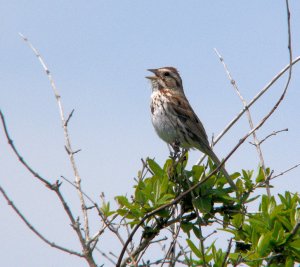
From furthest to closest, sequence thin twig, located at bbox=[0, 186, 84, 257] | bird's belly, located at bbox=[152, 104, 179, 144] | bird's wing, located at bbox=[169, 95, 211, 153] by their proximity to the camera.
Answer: bird's wing, located at bbox=[169, 95, 211, 153]
bird's belly, located at bbox=[152, 104, 179, 144]
thin twig, located at bbox=[0, 186, 84, 257]

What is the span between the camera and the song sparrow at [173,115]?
9.27 m

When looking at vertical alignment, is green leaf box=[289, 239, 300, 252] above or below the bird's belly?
below

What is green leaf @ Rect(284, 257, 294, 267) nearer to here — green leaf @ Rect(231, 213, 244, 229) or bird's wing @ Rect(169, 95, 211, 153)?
green leaf @ Rect(231, 213, 244, 229)

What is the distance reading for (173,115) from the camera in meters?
9.59

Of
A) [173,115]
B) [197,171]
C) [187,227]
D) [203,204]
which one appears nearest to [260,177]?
[197,171]

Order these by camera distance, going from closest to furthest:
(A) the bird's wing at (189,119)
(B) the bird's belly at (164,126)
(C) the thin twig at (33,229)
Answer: (C) the thin twig at (33,229) < (B) the bird's belly at (164,126) < (A) the bird's wing at (189,119)

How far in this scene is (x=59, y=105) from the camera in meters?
5.82

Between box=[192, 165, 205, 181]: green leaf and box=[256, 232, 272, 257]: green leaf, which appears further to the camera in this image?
box=[192, 165, 205, 181]: green leaf

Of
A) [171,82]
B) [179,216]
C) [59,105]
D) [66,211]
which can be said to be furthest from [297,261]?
[171,82]

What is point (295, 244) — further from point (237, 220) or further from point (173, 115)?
point (173, 115)

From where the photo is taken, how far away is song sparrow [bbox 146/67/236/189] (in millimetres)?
9266

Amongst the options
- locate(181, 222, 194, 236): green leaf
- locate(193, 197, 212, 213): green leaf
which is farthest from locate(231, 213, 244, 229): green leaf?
locate(181, 222, 194, 236): green leaf

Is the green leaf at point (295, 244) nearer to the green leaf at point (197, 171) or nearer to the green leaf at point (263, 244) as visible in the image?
the green leaf at point (263, 244)

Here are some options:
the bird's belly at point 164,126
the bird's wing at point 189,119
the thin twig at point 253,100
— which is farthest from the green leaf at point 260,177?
the bird's belly at point 164,126
